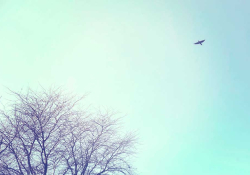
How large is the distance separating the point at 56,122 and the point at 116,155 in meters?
4.01

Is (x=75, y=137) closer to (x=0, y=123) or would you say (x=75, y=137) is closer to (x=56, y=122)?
(x=56, y=122)

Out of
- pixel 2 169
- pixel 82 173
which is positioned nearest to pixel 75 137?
pixel 82 173

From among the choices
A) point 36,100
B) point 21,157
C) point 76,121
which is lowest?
point 21,157

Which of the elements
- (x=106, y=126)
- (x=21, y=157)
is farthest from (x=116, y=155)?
(x=21, y=157)

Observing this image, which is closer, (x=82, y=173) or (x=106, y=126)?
(x=82, y=173)

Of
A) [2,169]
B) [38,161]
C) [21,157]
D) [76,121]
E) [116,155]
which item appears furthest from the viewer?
[116,155]

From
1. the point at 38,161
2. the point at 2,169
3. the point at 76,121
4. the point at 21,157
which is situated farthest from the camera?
the point at 76,121

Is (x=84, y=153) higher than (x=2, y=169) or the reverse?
higher

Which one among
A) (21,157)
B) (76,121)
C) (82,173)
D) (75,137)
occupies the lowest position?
(82,173)

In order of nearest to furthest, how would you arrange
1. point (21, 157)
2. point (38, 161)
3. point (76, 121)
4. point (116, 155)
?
point (21, 157), point (38, 161), point (76, 121), point (116, 155)

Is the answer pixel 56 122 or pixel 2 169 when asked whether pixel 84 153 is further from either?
pixel 2 169

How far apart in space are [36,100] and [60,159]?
3.32 m

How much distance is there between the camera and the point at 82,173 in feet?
34.9

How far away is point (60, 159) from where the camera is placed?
10477 millimetres
